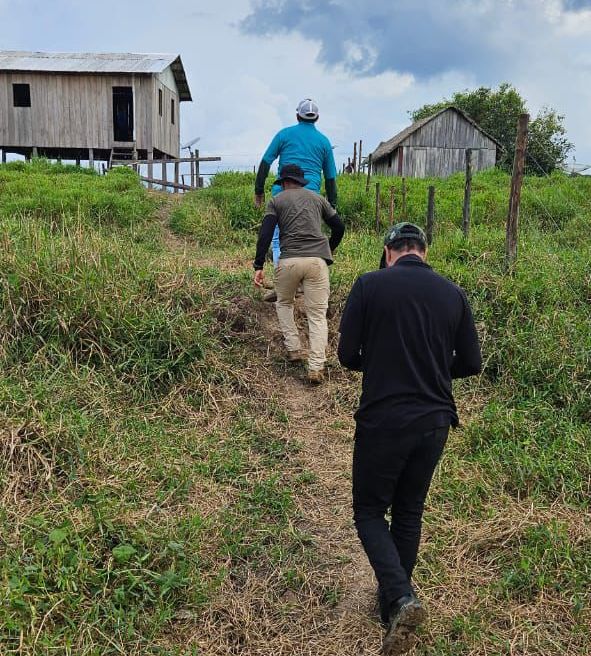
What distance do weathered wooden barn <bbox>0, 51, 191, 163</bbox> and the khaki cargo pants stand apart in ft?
52.7

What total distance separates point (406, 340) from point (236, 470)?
1.97m

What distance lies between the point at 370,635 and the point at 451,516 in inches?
40.1

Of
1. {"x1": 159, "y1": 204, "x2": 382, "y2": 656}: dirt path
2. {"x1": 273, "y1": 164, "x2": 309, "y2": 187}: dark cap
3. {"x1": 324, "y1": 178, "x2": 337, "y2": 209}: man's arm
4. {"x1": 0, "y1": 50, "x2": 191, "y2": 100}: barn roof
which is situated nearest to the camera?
{"x1": 159, "y1": 204, "x2": 382, "y2": 656}: dirt path

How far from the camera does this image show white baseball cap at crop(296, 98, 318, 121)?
540cm

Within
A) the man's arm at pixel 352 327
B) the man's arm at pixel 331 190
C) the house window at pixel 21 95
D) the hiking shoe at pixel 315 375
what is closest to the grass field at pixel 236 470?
the hiking shoe at pixel 315 375

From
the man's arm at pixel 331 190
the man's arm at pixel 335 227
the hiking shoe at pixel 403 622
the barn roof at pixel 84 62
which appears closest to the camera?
the hiking shoe at pixel 403 622

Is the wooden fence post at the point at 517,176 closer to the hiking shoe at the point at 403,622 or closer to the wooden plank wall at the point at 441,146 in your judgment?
the hiking shoe at the point at 403,622

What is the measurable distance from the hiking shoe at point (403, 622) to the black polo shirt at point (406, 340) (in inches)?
27.4

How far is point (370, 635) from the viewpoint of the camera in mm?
2777

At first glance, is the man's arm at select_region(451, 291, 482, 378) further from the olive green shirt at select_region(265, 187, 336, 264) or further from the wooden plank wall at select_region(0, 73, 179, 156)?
the wooden plank wall at select_region(0, 73, 179, 156)

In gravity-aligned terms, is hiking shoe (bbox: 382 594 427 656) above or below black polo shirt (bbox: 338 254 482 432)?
below

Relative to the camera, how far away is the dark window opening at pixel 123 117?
21875 mm

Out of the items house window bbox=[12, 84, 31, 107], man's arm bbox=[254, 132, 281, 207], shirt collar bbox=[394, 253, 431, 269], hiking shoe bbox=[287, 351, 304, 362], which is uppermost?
house window bbox=[12, 84, 31, 107]

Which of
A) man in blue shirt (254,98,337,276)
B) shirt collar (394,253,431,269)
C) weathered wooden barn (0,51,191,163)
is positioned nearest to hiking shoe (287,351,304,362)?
man in blue shirt (254,98,337,276)
